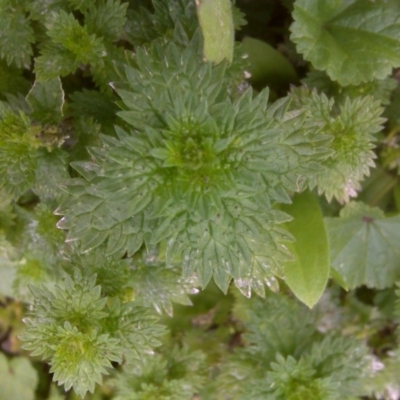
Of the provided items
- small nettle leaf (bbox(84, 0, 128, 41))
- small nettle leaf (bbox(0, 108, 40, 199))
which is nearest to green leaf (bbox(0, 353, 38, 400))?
small nettle leaf (bbox(0, 108, 40, 199))

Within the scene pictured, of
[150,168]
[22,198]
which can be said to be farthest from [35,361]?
[150,168]

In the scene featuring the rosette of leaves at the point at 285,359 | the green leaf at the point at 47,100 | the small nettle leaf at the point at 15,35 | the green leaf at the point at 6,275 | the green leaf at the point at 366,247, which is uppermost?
the small nettle leaf at the point at 15,35

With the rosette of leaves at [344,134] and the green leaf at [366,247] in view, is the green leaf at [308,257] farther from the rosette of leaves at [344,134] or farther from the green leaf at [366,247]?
the green leaf at [366,247]

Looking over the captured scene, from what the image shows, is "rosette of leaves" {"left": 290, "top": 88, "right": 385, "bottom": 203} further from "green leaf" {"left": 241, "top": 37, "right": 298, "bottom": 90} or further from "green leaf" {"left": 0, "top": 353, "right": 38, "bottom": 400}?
"green leaf" {"left": 0, "top": 353, "right": 38, "bottom": 400}

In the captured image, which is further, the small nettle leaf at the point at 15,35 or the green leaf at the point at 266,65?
the green leaf at the point at 266,65

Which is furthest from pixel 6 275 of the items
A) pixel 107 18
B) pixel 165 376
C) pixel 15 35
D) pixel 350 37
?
pixel 350 37

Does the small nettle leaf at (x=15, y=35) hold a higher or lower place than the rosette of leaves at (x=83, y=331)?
higher

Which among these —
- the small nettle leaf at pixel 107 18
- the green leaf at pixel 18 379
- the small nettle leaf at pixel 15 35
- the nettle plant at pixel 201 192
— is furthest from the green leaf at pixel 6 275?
the small nettle leaf at pixel 107 18
